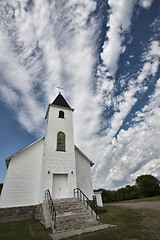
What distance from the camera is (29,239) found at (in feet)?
19.1

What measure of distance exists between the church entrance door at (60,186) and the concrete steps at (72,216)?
6.18 ft

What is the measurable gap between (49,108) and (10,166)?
7.22 m

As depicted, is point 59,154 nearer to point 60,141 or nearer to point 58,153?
point 58,153

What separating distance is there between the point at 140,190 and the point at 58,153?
3531 cm

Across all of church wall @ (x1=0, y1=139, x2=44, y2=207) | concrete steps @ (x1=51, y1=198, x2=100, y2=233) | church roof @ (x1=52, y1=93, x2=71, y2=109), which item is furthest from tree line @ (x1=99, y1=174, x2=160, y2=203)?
church wall @ (x1=0, y1=139, x2=44, y2=207)

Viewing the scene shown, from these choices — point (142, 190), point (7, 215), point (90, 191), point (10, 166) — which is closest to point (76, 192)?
point (90, 191)

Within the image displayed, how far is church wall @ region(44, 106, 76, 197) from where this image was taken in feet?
38.1

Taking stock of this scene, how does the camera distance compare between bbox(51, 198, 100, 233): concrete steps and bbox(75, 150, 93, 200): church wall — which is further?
bbox(75, 150, 93, 200): church wall

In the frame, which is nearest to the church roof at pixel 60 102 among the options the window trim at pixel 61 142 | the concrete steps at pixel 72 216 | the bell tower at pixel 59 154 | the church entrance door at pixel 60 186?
the bell tower at pixel 59 154

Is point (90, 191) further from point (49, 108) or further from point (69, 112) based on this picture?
point (49, 108)

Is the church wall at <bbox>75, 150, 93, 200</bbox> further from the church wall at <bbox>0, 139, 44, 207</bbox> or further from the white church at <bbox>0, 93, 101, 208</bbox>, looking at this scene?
the church wall at <bbox>0, 139, 44, 207</bbox>

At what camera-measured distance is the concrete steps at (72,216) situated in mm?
6816

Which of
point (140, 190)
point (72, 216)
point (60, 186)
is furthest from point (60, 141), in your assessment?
point (140, 190)

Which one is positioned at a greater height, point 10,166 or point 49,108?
point 49,108
